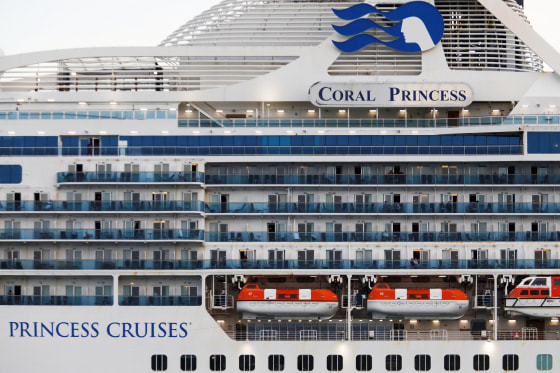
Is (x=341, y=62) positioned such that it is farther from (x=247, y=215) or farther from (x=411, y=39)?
(x=247, y=215)

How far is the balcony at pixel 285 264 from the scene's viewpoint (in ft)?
160

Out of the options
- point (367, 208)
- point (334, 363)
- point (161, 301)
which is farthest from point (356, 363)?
point (161, 301)

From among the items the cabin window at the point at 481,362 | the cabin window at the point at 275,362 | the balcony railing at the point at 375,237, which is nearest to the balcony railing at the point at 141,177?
the balcony railing at the point at 375,237

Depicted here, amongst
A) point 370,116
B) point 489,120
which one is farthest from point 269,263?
point 489,120

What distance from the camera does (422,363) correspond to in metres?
47.0

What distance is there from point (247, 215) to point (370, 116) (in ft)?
26.8

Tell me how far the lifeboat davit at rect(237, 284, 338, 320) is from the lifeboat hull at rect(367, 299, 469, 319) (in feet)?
6.56

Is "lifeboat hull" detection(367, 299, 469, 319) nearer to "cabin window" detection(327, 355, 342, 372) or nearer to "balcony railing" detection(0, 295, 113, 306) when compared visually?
"cabin window" detection(327, 355, 342, 372)

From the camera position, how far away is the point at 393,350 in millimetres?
46938

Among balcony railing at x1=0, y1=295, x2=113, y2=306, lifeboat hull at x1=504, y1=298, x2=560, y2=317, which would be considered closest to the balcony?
balcony railing at x1=0, y1=295, x2=113, y2=306

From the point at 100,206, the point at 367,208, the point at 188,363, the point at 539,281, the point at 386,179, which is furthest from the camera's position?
the point at 386,179

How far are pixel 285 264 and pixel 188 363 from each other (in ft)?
20.3

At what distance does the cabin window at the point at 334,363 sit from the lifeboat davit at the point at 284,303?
207cm

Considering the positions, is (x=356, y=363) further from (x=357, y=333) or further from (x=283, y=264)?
(x=283, y=264)
